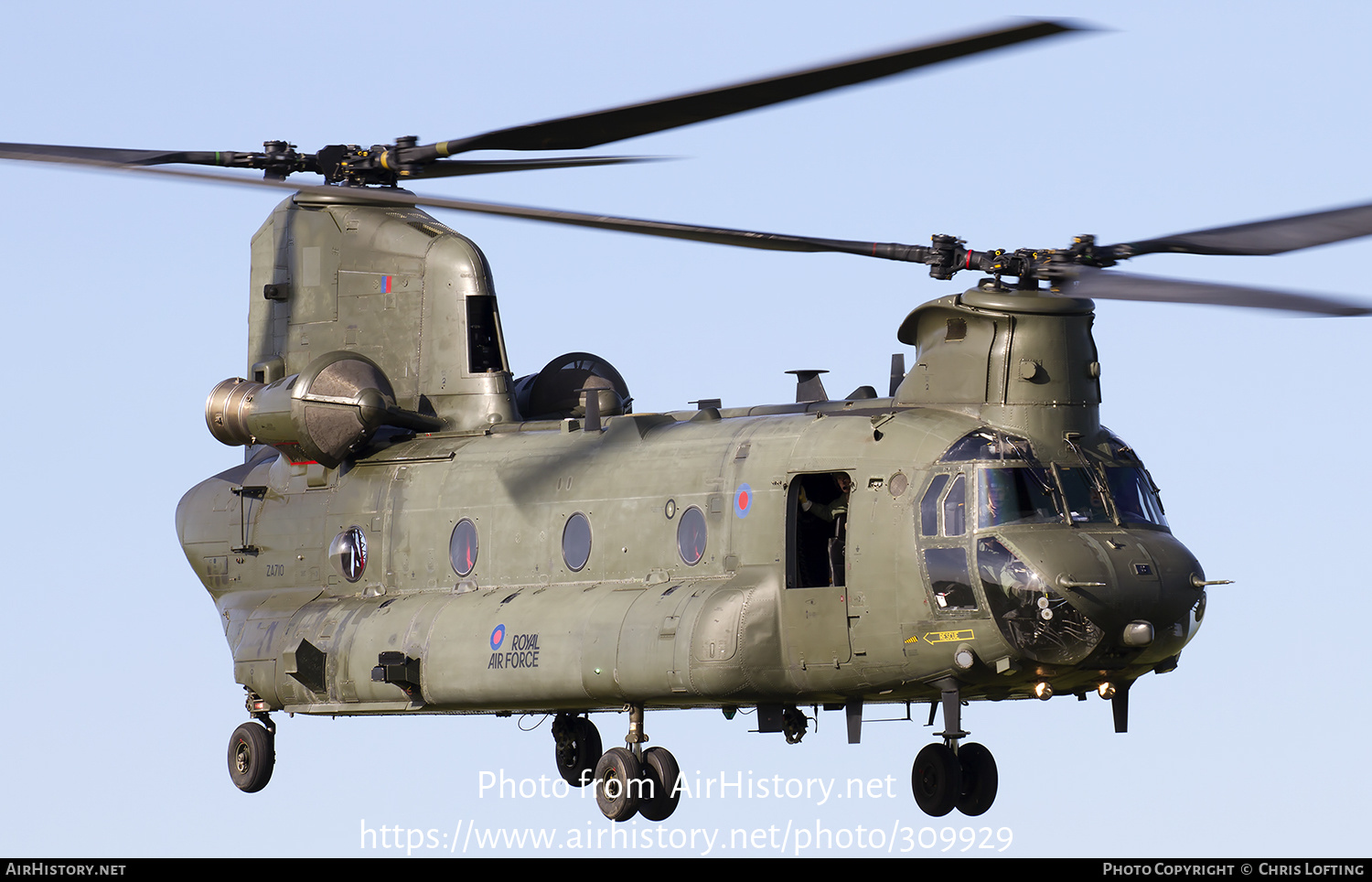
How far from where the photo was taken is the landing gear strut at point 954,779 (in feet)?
69.7

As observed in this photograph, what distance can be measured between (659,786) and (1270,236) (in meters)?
8.13

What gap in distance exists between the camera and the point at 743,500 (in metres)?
21.0

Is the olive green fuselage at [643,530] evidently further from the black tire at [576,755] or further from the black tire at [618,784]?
the black tire at [576,755]

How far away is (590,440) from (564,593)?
71.4 inches

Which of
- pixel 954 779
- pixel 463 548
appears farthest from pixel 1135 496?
pixel 463 548

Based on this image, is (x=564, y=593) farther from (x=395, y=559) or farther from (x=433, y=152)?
(x=433, y=152)

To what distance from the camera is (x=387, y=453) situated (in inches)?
974

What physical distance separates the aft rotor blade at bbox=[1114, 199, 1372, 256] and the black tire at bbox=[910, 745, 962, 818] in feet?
Answer: 17.9

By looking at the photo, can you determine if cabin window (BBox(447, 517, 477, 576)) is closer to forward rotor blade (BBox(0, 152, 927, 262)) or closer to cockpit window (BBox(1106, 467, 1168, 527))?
forward rotor blade (BBox(0, 152, 927, 262))

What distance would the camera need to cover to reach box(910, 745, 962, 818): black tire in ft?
69.7

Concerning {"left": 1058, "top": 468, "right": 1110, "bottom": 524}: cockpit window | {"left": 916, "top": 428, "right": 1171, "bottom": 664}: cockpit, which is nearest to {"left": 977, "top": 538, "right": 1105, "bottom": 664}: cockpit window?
{"left": 916, "top": 428, "right": 1171, "bottom": 664}: cockpit

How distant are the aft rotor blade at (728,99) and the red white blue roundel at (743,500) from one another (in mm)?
3740

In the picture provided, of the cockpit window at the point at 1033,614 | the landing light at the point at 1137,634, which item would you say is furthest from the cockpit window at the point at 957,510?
the landing light at the point at 1137,634

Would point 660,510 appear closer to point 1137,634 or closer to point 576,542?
point 576,542
